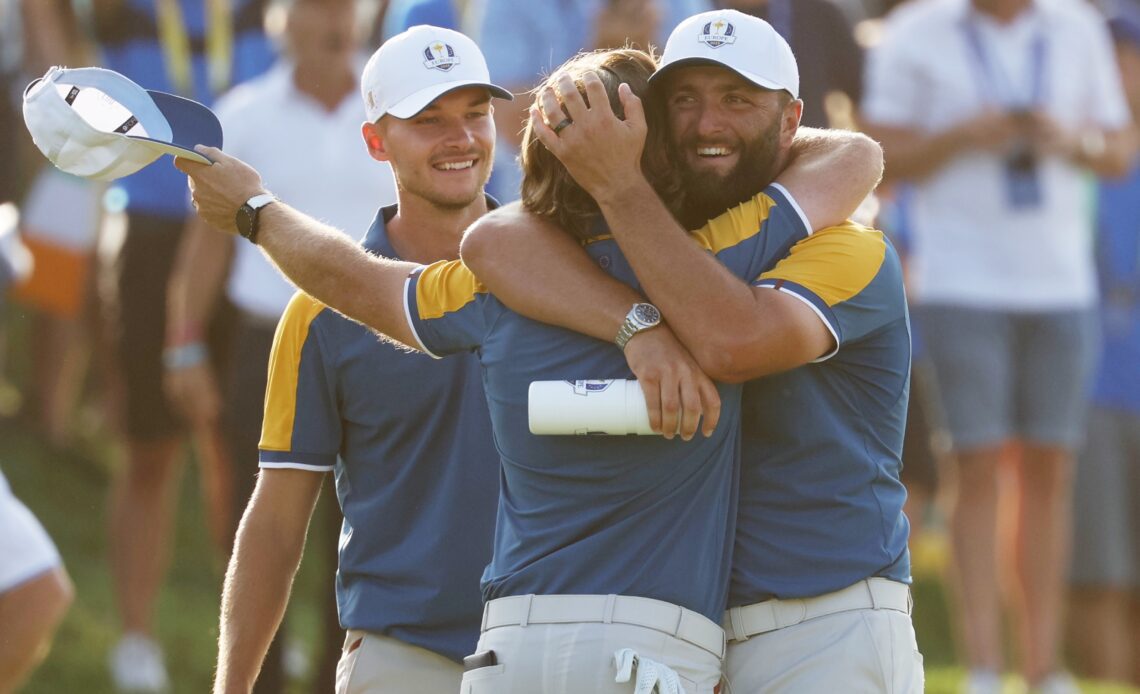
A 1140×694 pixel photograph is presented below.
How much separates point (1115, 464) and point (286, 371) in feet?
17.8

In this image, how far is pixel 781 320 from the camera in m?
3.92

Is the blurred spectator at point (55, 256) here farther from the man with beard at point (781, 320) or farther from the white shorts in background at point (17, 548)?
the man with beard at point (781, 320)

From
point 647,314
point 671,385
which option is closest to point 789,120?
point 647,314

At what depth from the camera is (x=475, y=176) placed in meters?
5.09

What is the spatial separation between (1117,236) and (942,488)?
157 centimetres

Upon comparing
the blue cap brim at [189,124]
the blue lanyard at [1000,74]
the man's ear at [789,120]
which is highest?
the blue cap brim at [189,124]

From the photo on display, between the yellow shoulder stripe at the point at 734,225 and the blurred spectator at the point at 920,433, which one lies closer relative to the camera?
the yellow shoulder stripe at the point at 734,225

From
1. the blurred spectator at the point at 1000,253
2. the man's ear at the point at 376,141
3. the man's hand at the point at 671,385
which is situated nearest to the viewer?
the man's hand at the point at 671,385

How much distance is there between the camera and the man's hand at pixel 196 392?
813 centimetres

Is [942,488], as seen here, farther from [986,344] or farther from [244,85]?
[244,85]

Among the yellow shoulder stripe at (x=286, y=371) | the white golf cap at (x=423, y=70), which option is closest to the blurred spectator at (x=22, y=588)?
the yellow shoulder stripe at (x=286, y=371)

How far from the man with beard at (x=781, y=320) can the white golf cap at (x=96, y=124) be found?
781mm

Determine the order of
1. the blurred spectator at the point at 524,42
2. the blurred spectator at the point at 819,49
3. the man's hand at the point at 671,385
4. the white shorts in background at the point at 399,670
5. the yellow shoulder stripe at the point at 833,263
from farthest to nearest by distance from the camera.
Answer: the blurred spectator at the point at 524,42 < the blurred spectator at the point at 819,49 < the white shorts in background at the point at 399,670 < the yellow shoulder stripe at the point at 833,263 < the man's hand at the point at 671,385

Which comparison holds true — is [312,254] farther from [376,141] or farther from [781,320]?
[781,320]
